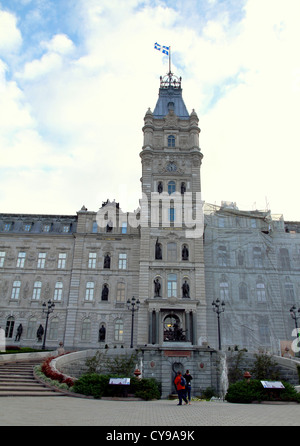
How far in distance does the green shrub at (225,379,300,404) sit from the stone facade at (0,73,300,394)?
61.0ft

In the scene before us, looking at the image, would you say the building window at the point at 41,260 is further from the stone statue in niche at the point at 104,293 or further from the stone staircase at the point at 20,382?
the stone staircase at the point at 20,382

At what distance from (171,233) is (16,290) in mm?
20057

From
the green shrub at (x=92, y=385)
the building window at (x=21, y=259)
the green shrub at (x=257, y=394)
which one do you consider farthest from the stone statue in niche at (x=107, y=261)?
the green shrub at (x=257, y=394)

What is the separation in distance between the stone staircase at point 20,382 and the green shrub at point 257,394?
9500mm

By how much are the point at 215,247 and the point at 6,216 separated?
28499 millimetres

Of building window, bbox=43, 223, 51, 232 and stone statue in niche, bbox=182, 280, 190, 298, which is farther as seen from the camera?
building window, bbox=43, 223, 51, 232

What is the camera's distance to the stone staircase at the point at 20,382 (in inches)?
765

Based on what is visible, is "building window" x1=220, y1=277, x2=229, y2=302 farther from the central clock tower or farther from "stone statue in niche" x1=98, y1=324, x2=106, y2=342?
"stone statue in niche" x1=98, y1=324, x2=106, y2=342

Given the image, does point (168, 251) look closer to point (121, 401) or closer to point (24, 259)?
point (24, 259)

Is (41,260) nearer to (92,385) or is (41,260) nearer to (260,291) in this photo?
(260,291)

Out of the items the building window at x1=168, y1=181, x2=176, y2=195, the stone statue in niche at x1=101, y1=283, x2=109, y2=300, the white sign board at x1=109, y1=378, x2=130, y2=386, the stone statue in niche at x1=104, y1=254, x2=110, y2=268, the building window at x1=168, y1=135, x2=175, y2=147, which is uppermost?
the building window at x1=168, y1=135, x2=175, y2=147

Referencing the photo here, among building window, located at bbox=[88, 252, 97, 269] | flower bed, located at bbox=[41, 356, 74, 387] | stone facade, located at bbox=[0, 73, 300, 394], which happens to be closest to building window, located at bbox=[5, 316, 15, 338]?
stone facade, located at bbox=[0, 73, 300, 394]

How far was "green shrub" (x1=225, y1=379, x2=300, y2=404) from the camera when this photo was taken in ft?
60.8

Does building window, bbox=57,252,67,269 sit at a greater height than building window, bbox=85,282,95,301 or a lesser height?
greater
